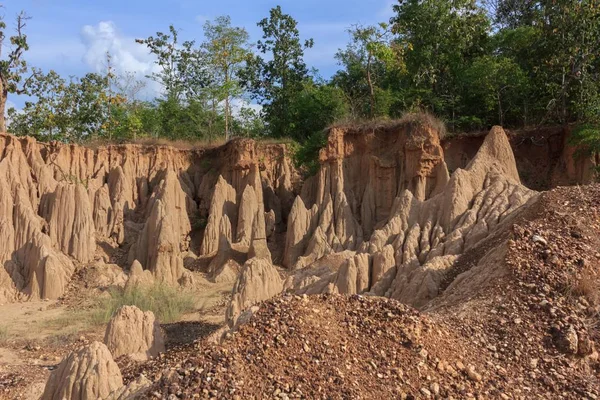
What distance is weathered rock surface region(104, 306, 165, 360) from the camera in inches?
422

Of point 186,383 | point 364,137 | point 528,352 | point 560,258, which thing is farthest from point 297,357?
point 364,137

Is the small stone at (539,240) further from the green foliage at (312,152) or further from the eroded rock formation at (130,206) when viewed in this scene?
the green foliage at (312,152)

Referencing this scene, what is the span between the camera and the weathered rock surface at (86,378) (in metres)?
7.98

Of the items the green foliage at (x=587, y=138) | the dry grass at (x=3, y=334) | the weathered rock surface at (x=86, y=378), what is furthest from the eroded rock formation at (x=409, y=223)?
the dry grass at (x=3, y=334)

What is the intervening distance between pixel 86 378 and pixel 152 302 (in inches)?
326

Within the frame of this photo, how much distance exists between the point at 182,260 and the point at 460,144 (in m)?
10.1

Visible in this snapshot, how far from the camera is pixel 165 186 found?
2270cm

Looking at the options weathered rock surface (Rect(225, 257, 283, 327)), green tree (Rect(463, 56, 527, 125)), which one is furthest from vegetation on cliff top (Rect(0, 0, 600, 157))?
weathered rock surface (Rect(225, 257, 283, 327))

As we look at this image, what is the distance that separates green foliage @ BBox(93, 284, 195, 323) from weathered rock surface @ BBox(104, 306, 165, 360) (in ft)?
13.8

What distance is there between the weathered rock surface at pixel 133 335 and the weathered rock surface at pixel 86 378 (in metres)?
2.20

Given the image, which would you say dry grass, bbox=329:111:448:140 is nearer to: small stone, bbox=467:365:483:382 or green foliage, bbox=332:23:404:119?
green foliage, bbox=332:23:404:119

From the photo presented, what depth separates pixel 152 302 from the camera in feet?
53.3

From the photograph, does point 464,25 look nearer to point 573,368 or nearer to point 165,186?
point 165,186

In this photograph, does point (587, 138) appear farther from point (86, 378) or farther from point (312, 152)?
point (86, 378)
